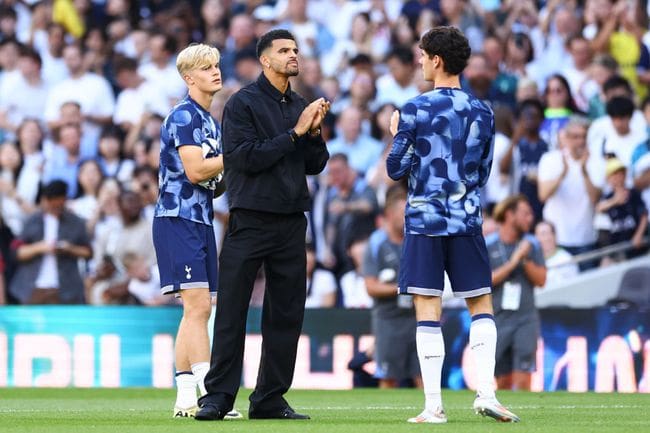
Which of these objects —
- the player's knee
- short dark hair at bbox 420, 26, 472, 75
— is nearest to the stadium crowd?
the player's knee

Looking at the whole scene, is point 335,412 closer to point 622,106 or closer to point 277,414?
point 277,414

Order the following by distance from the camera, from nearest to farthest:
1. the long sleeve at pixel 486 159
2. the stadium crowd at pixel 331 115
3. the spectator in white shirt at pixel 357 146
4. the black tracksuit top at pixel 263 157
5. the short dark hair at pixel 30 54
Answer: the long sleeve at pixel 486 159 → the black tracksuit top at pixel 263 157 → the stadium crowd at pixel 331 115 → the spectator in white shirt at pixel 357 146 → the short dark hair at pixel 30 54

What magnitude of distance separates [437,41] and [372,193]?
886cm

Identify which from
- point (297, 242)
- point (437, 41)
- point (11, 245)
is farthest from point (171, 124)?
point (11, 245)

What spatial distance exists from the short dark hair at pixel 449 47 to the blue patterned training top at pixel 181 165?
5.63 feet

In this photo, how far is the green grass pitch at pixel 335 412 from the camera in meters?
9.23

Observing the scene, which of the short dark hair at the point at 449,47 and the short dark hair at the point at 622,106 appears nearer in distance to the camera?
the short dark hair at the point at 449,47

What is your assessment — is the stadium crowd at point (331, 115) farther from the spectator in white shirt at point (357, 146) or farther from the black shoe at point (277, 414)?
the black shoe at point (277, 414)

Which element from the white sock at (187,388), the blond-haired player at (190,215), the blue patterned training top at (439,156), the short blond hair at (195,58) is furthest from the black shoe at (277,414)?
the short blond hair at (195,58)

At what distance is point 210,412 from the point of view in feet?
32.0

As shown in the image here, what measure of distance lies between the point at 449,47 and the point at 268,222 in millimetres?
1597

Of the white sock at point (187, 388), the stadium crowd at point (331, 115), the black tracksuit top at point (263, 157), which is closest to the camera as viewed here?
the black tracksuit top at point (263, 157)

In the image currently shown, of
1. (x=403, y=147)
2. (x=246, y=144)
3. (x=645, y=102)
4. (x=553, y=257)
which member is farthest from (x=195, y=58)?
(x=645, y=102)

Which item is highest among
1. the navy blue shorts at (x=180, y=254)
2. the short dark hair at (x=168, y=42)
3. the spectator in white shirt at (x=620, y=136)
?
the short dark hair at (x=168, y=42)
